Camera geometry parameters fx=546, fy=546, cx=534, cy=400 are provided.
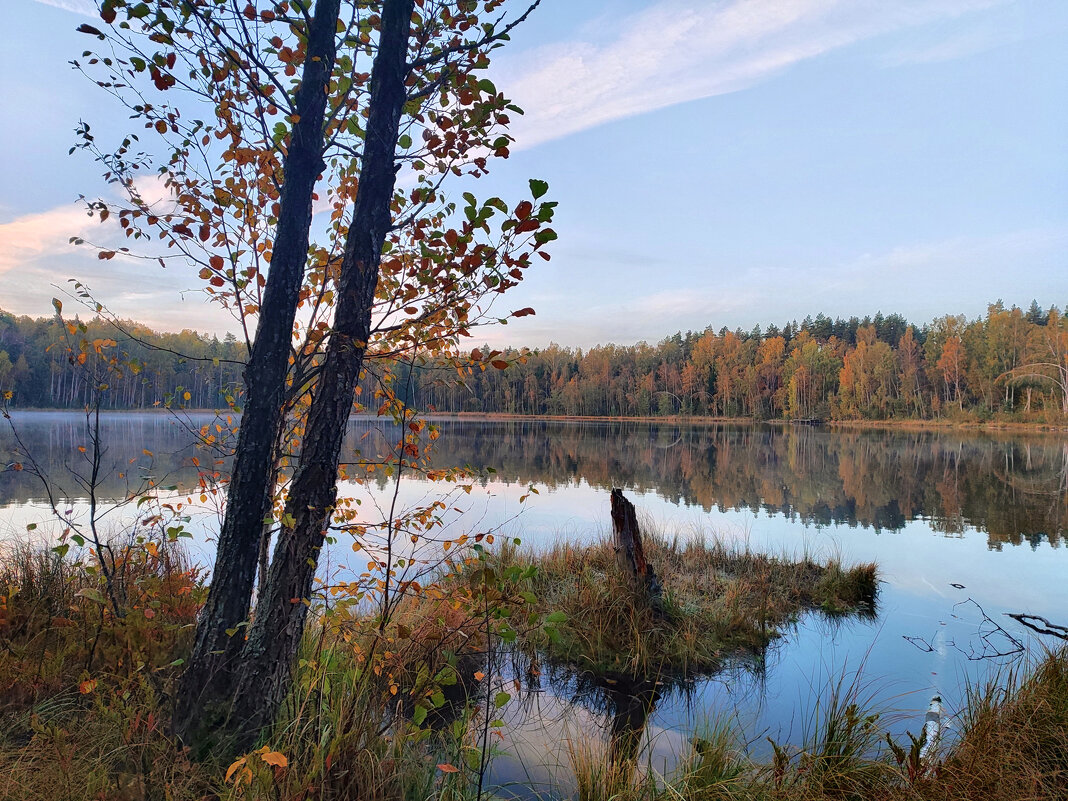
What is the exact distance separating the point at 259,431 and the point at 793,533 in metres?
12.4

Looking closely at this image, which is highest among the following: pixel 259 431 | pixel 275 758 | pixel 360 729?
pixel 259 431

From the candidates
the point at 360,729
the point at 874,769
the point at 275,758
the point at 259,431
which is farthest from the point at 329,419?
the point at 874,769

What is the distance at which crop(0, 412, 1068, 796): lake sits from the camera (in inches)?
184

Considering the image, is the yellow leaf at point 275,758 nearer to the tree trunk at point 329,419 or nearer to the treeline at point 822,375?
the tree trunk at point 329,419

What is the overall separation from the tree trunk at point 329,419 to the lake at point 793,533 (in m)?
0.57

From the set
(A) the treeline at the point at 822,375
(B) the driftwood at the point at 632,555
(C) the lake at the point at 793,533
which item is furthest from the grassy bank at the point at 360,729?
(A) the treeline at the point at 822,375

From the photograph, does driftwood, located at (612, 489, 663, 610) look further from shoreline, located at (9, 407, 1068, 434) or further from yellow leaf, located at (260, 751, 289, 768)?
shoreline, located at (9, 407, 1068, 434)

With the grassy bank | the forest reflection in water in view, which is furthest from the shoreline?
the grassy bank

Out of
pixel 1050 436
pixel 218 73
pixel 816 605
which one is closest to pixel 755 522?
pixel 816 605

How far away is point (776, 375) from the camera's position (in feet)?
282

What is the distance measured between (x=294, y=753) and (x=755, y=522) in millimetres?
12938

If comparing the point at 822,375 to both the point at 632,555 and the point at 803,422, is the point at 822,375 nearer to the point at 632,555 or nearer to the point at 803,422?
the point at 803,422

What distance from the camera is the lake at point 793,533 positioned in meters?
4.68

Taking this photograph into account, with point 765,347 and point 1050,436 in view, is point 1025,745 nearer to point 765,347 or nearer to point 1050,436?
point 1050,436
